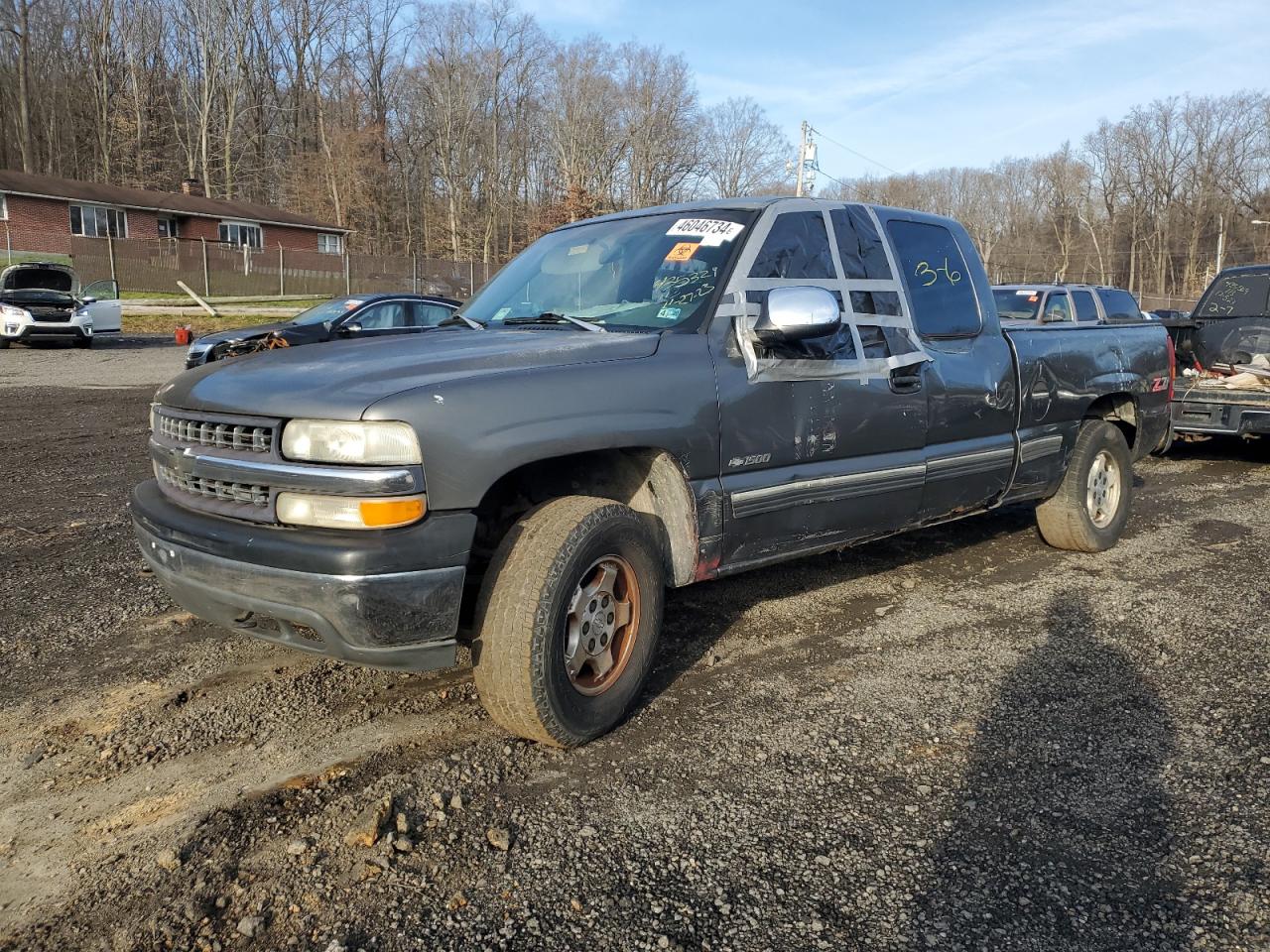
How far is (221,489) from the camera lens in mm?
2980

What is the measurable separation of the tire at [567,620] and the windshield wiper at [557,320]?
0.81 meters

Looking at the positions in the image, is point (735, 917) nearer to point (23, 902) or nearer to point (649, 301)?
point (23, 902)

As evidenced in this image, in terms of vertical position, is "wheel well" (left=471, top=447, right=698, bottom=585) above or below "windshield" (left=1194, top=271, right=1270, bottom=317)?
below

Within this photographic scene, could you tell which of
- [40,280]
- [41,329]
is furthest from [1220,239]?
[41,329]

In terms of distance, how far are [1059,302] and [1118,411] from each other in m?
7.96

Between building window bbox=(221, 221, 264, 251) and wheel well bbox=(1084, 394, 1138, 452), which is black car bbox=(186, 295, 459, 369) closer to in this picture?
wheel well bbox=(1084, 394, 1138, 452)

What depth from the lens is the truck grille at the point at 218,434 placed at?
286 cm

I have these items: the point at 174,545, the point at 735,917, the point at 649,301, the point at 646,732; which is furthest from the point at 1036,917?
the point at 174,545

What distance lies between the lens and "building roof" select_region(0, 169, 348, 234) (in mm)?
38969

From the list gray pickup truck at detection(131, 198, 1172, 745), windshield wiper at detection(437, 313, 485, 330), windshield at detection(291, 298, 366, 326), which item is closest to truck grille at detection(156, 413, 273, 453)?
gray pickup truck at detection(131, 198, 1172, 745)

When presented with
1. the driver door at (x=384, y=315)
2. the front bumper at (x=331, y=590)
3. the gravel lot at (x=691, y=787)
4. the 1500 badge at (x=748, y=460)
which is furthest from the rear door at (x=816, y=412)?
the driver door at (x=384, y=315)

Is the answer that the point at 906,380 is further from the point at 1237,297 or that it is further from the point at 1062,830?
the point at 1237,297

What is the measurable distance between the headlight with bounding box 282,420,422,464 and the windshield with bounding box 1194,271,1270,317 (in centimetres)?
1016

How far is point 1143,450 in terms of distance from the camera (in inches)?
243
